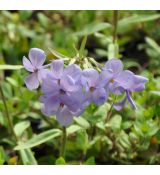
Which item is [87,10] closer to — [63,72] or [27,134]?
Answer: [27,134]

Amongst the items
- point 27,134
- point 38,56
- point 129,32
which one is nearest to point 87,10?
point 129,32

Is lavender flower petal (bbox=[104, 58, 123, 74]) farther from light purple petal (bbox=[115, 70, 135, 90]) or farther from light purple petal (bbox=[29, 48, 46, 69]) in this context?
light purple petal (bbox=[29, 48, 46, 69])

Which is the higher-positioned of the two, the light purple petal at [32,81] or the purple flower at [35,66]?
the purple flower at [35,66]

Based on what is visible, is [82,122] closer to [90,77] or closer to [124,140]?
[124,140]

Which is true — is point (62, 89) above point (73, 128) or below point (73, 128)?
above

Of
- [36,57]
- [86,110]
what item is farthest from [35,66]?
[86,110]

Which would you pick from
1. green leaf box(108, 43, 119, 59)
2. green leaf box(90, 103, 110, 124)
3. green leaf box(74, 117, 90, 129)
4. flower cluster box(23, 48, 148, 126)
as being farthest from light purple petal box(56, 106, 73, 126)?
green leaf box(108, 43, 119, 59)

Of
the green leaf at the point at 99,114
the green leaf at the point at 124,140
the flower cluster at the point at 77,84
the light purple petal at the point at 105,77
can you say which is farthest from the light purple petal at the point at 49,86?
the green leaf at the point at 124,140

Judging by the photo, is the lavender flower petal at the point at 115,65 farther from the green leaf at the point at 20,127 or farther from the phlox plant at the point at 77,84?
the green leaf at the point at 20,127
